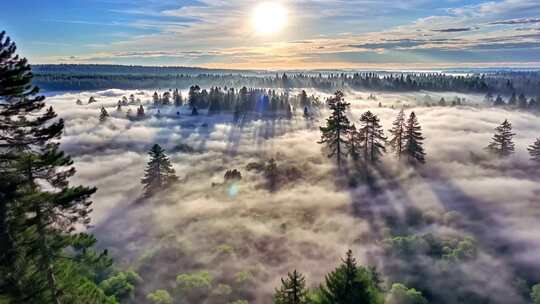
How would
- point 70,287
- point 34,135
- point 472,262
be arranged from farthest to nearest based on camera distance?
1. point 472,262
2. point 70,287
3. point 34,135

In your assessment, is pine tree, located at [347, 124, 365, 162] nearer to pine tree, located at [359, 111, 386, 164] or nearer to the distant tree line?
pine tree, located at [359, 111, 386, 164]

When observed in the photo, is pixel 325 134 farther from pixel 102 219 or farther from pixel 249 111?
pixel 249 111

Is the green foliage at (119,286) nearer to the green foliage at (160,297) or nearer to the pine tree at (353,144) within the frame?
the green foliage at (160,297)

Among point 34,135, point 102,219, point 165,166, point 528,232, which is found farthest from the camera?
point 165,166

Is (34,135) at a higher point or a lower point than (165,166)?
higher

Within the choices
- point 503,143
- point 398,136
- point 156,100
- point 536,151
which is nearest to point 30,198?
point 398,136

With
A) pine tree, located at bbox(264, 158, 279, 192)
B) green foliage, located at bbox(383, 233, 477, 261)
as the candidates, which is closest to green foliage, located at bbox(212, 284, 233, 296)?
green foliage, located at bbox(383, 233, 477, 261)

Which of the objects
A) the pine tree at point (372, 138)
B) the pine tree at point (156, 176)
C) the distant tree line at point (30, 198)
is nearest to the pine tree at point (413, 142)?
the pine tree at point (372, 138)

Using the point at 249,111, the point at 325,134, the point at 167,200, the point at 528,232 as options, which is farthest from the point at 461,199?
the point at 249,111
